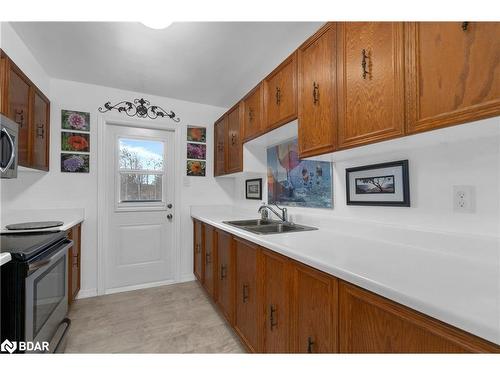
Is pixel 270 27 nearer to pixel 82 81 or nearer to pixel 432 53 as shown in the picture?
pixel 432 53

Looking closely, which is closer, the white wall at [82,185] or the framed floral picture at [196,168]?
the white wall at [82,185]

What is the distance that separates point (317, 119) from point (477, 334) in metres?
1.15

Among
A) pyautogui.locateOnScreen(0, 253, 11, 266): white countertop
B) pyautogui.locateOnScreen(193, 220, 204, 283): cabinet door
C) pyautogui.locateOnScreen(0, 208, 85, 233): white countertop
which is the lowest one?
pyautogui.locateOnScreen(193, 220, 204, 283): cabinet door

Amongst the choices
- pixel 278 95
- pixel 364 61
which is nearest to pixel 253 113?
pixel 278 95

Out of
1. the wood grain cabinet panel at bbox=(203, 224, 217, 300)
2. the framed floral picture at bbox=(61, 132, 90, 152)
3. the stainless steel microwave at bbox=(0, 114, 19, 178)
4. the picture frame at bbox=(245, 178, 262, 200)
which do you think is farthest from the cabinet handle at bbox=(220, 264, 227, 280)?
the framed floral picture at bbox=(61, 132, 90, 152)

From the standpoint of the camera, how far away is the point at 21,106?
1.85 metres

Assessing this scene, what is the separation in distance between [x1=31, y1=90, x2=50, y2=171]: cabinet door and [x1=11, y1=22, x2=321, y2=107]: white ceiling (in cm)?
35

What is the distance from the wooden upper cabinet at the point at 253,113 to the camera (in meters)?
1.99

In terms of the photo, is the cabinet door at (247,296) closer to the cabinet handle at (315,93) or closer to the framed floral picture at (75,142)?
the cabinet handle at (315,93)

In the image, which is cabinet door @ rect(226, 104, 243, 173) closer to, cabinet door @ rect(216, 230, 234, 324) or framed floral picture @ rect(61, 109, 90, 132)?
cabinet door @ rect(216, 230, 234, 324)

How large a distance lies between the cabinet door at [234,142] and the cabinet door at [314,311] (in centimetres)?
152

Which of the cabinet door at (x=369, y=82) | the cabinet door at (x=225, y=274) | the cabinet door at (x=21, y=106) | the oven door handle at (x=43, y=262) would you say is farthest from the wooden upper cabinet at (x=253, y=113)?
the cabinet door at (x=21, y=106)

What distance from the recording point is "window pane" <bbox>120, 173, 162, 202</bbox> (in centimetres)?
284

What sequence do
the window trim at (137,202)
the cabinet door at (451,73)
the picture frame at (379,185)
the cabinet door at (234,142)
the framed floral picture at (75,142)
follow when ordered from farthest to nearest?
the window trim at (137,202), the framed floral picture at (75,142), the cabinet door at (234,142), the picture frame at (379,185), the cabinet door at (451,73)
